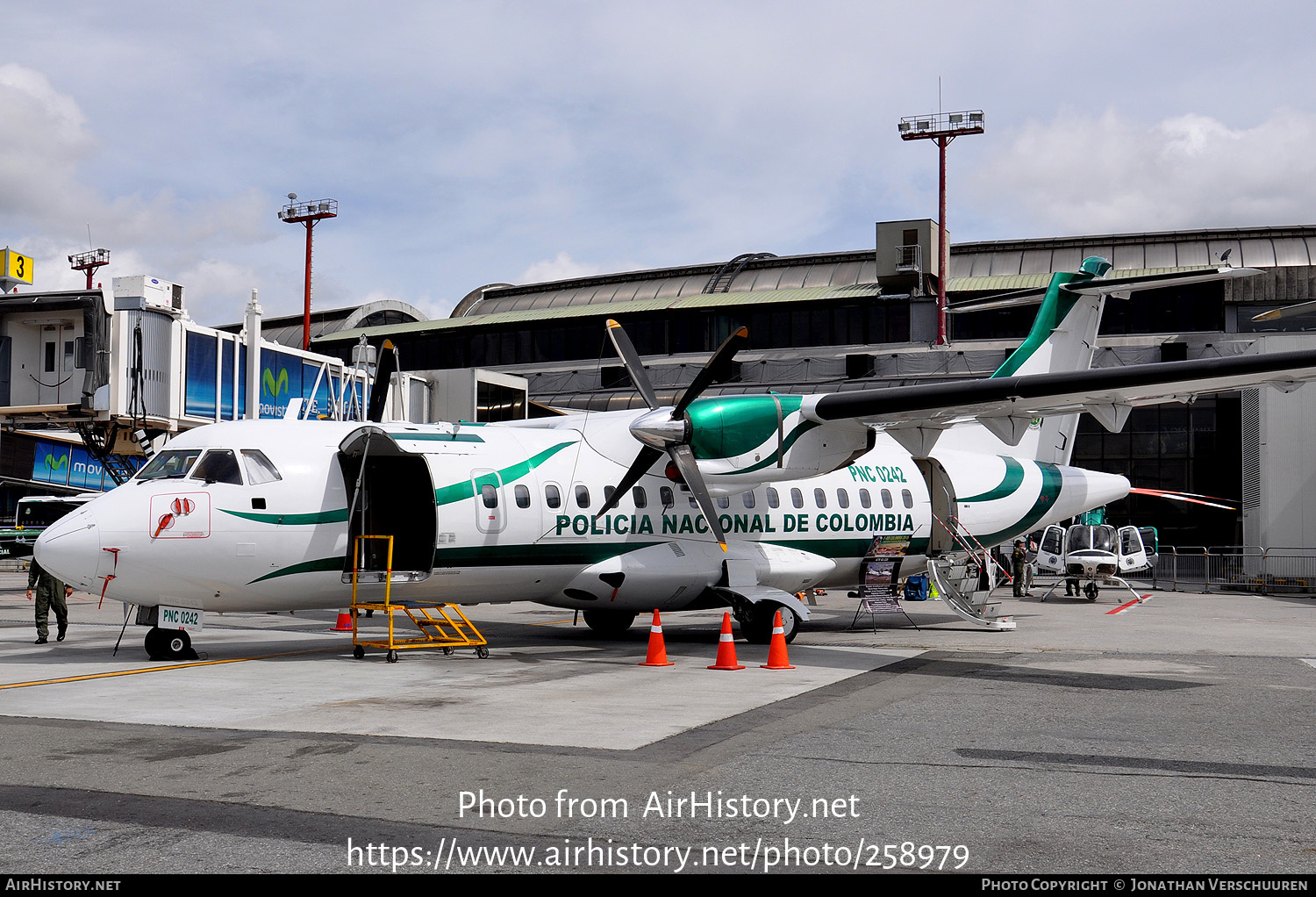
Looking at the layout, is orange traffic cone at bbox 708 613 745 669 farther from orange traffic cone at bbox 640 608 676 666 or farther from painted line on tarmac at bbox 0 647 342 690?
painted line on tarmac at bbox 0 647 342 690

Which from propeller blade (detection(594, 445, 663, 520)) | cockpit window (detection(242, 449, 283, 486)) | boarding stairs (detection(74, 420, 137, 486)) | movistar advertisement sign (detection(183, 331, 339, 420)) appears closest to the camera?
cockpit window (detection(242, 449, 283, 486))

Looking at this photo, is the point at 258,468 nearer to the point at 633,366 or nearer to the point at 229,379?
the point at 633,366

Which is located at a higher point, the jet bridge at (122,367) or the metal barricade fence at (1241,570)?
the jet bridge at (122,367)

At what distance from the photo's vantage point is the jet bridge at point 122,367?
89.4 ft

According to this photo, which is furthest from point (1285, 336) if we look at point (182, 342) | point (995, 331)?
point (182, 342)

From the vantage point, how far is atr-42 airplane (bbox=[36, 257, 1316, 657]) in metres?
14.2

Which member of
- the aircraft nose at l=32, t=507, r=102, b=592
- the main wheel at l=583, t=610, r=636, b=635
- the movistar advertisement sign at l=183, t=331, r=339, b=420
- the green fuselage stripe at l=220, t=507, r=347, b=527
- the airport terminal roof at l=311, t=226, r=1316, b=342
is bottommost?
the main wheel at l=583, t=610, r=636, b=635

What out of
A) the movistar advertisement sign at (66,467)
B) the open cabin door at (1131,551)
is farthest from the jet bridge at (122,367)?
the open cabin door at (1131,551)

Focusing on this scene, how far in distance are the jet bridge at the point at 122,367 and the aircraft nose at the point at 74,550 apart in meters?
12.3

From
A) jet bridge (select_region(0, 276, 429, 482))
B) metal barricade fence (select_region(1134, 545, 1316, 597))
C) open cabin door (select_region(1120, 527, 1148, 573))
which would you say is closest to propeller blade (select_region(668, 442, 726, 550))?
jet bridge (select_region(0, 276, 429, 482))

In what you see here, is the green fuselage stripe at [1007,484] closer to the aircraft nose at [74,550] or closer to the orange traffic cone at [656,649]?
the orange traffic cone at [656,649]

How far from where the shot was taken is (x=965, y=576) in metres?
21.2

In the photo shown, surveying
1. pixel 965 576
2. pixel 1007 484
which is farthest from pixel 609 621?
pixel 1007 484

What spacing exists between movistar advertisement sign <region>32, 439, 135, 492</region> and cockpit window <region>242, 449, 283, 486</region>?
26.9 metres
